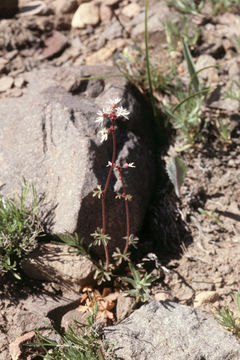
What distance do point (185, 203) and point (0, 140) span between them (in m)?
1.55

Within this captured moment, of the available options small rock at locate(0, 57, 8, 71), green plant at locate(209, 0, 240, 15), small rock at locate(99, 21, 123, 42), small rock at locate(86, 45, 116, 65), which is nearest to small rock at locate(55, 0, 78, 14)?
small rock at locate(99, 21, 123, 42)

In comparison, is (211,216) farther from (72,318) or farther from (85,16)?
(85,16)

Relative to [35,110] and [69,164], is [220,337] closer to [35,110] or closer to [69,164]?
[69,164]

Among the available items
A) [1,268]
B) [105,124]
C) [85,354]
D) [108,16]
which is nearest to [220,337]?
[85,354]

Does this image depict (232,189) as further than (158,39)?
No

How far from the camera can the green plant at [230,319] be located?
109 inches

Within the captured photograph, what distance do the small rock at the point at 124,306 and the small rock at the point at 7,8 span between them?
132 inches

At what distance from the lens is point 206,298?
3084 millimetres

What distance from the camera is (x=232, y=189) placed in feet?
11.9

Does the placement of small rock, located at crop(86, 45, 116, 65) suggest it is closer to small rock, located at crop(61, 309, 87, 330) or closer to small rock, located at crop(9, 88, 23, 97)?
small rock, located at crop(9, 88, 23, 97)

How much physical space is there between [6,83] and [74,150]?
135 centimetres

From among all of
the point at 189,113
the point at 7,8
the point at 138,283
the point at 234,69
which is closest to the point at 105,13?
the point at 7,8

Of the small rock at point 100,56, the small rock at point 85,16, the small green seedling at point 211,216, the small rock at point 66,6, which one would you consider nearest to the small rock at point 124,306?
the small green seedling at point 211,216

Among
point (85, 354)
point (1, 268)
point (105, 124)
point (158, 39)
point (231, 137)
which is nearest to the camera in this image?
point (85, 354)
